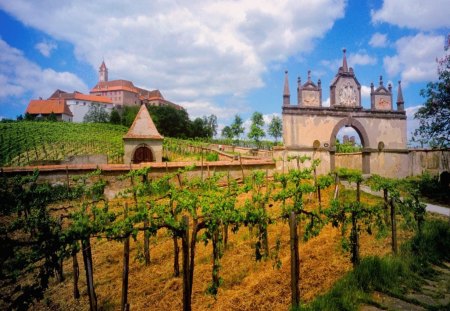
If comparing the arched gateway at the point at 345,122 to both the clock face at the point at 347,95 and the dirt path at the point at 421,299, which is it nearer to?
the clock face at the point at 347,95

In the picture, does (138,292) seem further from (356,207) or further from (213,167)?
(213,167)

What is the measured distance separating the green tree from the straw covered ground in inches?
1627

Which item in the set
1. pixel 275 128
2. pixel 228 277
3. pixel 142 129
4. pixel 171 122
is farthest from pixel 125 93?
pixel 228 277

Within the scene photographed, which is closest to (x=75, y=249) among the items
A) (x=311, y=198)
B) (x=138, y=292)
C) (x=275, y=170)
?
(x=138, y=292)

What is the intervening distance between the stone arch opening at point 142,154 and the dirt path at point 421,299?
20.5 metres

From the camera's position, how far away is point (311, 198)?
540 inches

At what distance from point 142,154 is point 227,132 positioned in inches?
1838

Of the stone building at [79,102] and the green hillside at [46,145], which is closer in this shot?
the green hillside at [46,145]

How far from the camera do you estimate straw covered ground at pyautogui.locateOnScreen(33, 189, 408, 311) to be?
6297mm

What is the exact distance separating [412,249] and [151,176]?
12.1 m

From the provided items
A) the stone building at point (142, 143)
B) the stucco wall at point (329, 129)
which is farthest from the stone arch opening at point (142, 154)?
the stucco wall at point (329, 129)

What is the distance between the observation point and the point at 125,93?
100125 millimetres

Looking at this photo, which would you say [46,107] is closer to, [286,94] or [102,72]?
[102,72]

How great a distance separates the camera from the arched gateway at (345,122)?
21016 mm
